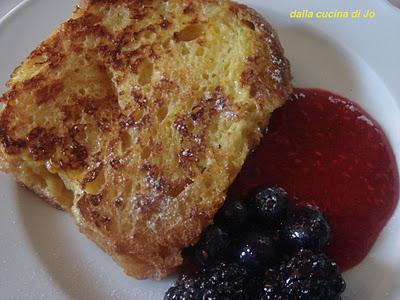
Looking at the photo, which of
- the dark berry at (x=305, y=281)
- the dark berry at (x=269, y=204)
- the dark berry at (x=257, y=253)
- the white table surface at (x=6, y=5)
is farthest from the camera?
the white table surface at (x=6, y=5)

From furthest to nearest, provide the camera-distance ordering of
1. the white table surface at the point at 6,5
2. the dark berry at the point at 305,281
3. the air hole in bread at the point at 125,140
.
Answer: the white table surface at the point at 6,5
the air hole in bread at the point at 125,140
the dark berry at the point at 305,281

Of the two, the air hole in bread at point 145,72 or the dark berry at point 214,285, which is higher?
the air hole in bread at point 145,72

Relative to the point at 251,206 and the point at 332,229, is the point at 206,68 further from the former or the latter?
the point at 332,229

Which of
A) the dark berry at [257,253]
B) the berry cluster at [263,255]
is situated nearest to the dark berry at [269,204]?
the berry cluster at [263,255]

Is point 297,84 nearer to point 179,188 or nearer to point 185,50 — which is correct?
point 185,50

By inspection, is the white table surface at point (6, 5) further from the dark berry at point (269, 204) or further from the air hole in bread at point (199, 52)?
the dark berry at point (269, 204)

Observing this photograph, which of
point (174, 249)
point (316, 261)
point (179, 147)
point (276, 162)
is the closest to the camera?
point (316, 261)

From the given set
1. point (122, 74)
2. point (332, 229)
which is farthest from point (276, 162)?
point (122, 74)
